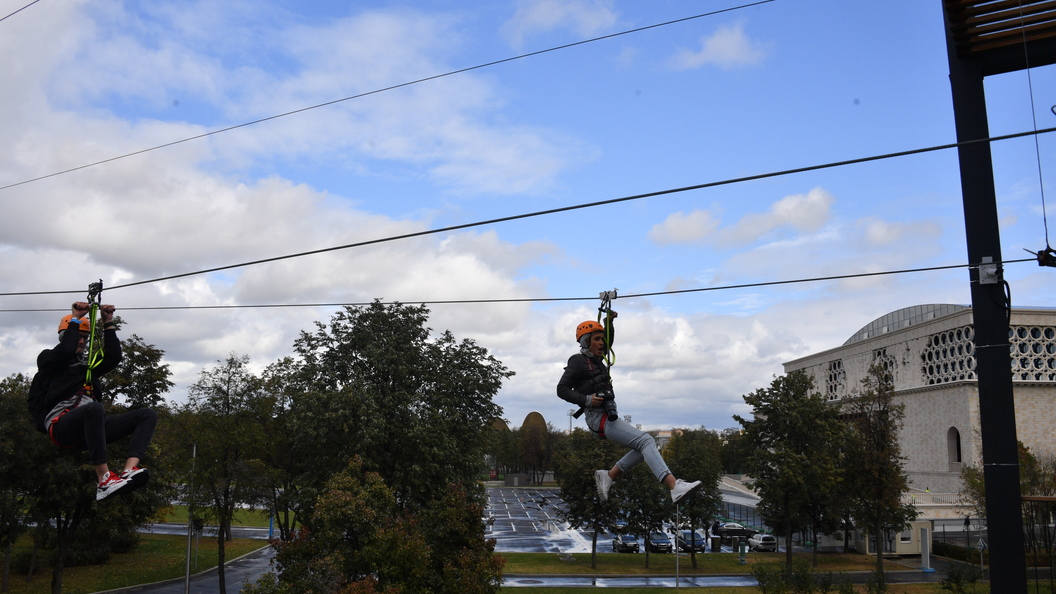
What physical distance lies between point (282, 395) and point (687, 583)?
967 inches

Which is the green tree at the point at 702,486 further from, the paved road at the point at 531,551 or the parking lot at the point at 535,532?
the parking lot at the point at 535,532

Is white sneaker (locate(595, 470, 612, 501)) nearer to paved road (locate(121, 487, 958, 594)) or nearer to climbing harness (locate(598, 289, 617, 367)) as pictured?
climbing harness (locate(598, 289, 617, 367))

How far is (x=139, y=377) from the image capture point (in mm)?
31141

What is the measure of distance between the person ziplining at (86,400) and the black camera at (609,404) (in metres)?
5.76

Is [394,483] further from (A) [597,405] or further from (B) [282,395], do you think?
(A) [597,405]

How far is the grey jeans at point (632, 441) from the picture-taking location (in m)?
9.70

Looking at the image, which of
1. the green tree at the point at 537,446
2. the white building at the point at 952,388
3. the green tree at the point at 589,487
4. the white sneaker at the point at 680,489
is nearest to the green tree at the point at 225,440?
the green tree at the point at 589,487

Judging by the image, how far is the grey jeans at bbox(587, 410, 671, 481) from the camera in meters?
9.70

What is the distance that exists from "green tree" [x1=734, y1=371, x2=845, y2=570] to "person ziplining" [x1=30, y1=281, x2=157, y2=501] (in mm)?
34960

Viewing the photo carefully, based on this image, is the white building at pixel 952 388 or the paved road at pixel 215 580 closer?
the paved road at pixel 215 580

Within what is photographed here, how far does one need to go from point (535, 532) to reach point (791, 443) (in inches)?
1143

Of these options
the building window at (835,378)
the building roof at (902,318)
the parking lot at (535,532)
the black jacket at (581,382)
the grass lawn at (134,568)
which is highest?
the building roof at (902,318)

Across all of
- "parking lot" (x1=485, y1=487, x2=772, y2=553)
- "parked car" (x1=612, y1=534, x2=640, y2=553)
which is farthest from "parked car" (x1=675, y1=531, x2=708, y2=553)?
"parked car" (x1=612, y1=534, x2=640, y2=553)

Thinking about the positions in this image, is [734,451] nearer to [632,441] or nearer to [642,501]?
[642,501]
